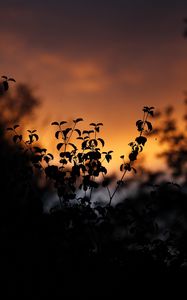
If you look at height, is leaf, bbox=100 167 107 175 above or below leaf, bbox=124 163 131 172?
below

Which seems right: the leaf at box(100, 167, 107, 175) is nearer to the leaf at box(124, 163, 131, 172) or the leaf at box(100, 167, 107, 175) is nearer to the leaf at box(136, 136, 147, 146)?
the leaf at box(124, 163, 131, 172)

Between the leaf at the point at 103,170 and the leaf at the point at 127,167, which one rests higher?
the leaf at the point at 127,167

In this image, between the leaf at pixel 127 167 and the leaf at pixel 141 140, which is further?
the leaf at pixel 127 167

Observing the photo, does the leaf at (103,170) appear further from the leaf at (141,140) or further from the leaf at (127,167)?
the leaf at (141,140)

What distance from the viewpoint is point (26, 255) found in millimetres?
7848

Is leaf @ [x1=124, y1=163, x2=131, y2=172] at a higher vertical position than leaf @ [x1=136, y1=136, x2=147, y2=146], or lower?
lower

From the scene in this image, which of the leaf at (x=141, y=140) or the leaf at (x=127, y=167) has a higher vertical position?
the leaf at (x=141, y=140)

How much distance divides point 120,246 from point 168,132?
3.70 metres

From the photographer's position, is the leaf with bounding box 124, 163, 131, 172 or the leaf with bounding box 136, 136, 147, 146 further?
the leaf with bounding box 124, 163, 131, 172

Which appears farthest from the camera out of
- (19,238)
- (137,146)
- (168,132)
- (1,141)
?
(1,141)

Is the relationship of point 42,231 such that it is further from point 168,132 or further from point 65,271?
point 168,132

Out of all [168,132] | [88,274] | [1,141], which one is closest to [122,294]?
[88,274]

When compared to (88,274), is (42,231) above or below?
above

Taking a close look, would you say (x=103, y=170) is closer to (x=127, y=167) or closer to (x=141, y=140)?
(x=127, y=167)
